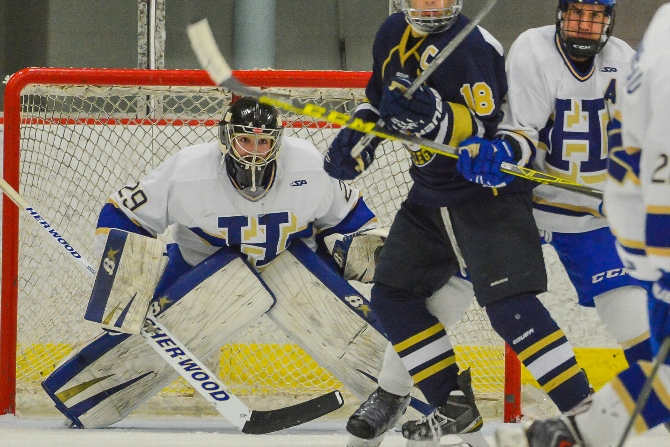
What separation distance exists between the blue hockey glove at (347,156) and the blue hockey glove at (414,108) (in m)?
0.14

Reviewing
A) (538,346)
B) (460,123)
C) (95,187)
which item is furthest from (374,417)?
(95,187)

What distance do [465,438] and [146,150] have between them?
1.56 meters

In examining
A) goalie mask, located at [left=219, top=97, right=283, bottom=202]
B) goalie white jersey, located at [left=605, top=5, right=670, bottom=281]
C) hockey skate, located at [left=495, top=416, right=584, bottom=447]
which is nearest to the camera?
goalie white jersey, located at [left=605, top=5, right=670, bottom=281]

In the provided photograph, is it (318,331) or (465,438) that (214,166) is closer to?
(318,331)

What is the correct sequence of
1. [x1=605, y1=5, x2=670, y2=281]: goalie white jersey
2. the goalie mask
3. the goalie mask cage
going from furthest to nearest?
the goalie mask cage < the goalie mask < [x1=605, y1=5, x2=670, y2=281]: goalie white jersey

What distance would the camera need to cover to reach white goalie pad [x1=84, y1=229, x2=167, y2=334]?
93.9 inches

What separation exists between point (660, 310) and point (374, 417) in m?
0.85

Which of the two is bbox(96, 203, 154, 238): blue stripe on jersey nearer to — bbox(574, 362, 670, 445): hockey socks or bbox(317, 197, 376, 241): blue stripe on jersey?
bbox(317, 197, 376, 241): blue stripe on jersey

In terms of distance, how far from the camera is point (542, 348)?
1.74m

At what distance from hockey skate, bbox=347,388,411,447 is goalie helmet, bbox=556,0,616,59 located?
32.7 inches

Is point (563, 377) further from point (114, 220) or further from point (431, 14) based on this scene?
point (114, 220)

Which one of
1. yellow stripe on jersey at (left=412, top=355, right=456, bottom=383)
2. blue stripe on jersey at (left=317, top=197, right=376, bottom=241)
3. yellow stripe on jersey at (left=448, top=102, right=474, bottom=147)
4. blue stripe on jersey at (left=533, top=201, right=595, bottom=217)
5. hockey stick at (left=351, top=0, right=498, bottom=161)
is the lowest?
yellow stripe on jersey at (left=412, top=355, right=456, bottom=383)

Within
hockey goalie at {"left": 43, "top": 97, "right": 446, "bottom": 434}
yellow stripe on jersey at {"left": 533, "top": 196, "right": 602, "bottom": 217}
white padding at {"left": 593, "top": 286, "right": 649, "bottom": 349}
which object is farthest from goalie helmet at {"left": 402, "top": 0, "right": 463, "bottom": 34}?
hockey goalie at {"left": 43, "top": 97, "right": 446, "bottom": 434}

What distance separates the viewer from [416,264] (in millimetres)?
1913
